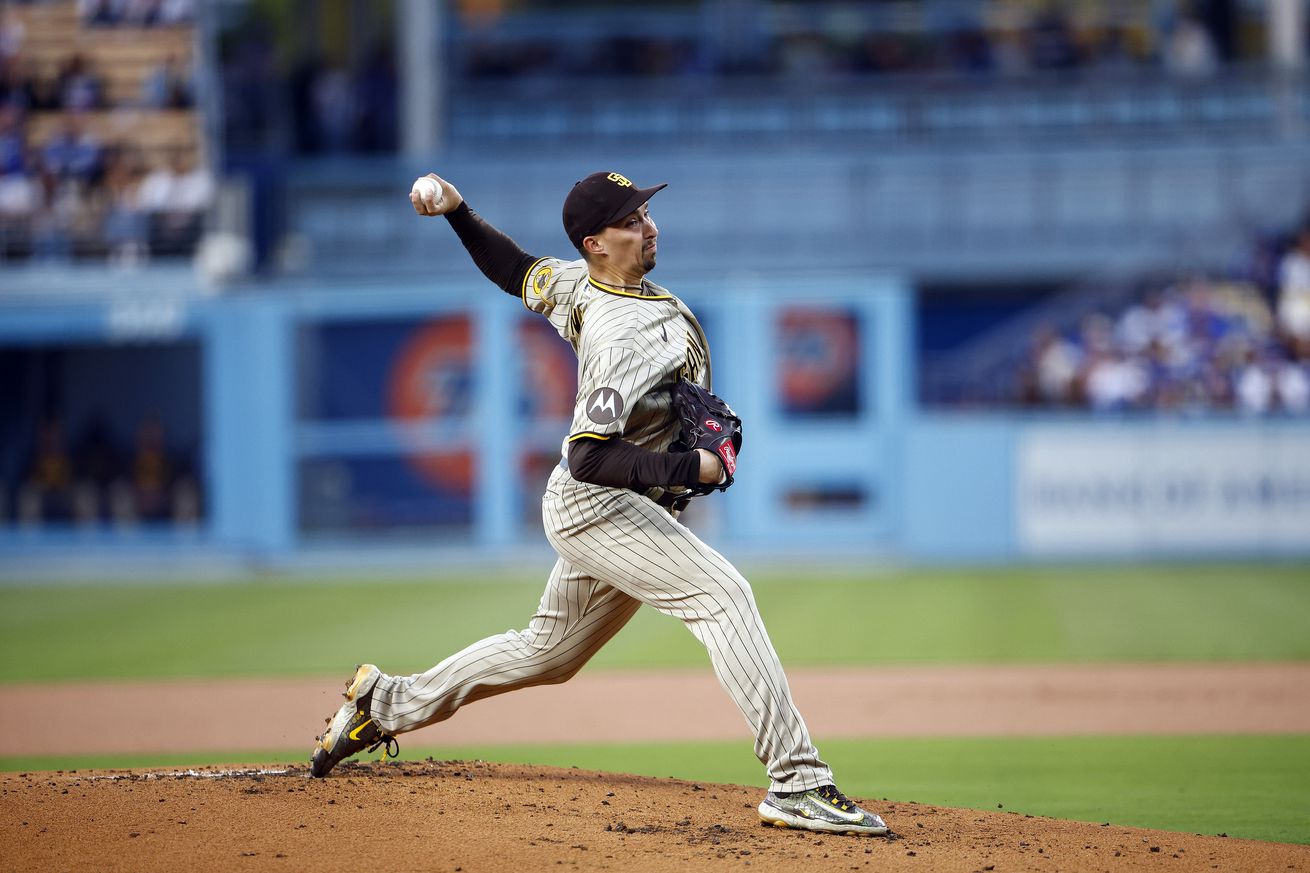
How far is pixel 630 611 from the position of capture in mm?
5531

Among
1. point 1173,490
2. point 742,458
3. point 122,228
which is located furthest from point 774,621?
point 122,228

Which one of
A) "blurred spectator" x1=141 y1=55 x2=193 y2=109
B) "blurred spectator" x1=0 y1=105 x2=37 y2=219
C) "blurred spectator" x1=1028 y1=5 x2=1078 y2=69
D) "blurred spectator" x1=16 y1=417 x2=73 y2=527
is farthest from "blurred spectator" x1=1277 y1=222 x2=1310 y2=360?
"blurred spectator" x1=0 y1=105 x2=37 y2=219

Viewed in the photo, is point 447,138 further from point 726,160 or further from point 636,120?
point 726,160

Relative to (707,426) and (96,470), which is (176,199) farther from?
(707,426)

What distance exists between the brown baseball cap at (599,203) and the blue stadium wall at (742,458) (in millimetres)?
13365

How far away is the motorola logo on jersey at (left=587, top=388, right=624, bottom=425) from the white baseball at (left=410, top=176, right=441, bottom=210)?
92 centimetres

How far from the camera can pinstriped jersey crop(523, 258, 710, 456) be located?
194 inches

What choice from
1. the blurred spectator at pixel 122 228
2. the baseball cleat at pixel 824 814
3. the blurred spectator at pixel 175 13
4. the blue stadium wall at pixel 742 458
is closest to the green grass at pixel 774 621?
the blue stadium wall at pixel 742 458

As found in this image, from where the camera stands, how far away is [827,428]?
62.9 ft

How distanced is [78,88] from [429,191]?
62.3 feet

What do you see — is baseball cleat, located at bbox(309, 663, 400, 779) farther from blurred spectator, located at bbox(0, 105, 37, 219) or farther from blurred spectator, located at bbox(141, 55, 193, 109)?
blurred spectator, located at bbox(141, 55, 193, 109)

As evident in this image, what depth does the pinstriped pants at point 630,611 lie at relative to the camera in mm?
4969

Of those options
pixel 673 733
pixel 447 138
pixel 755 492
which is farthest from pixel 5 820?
pixel 447 138

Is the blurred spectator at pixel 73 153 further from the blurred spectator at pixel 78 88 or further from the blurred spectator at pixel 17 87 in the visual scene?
the blurred spectator at pixel 17 87
